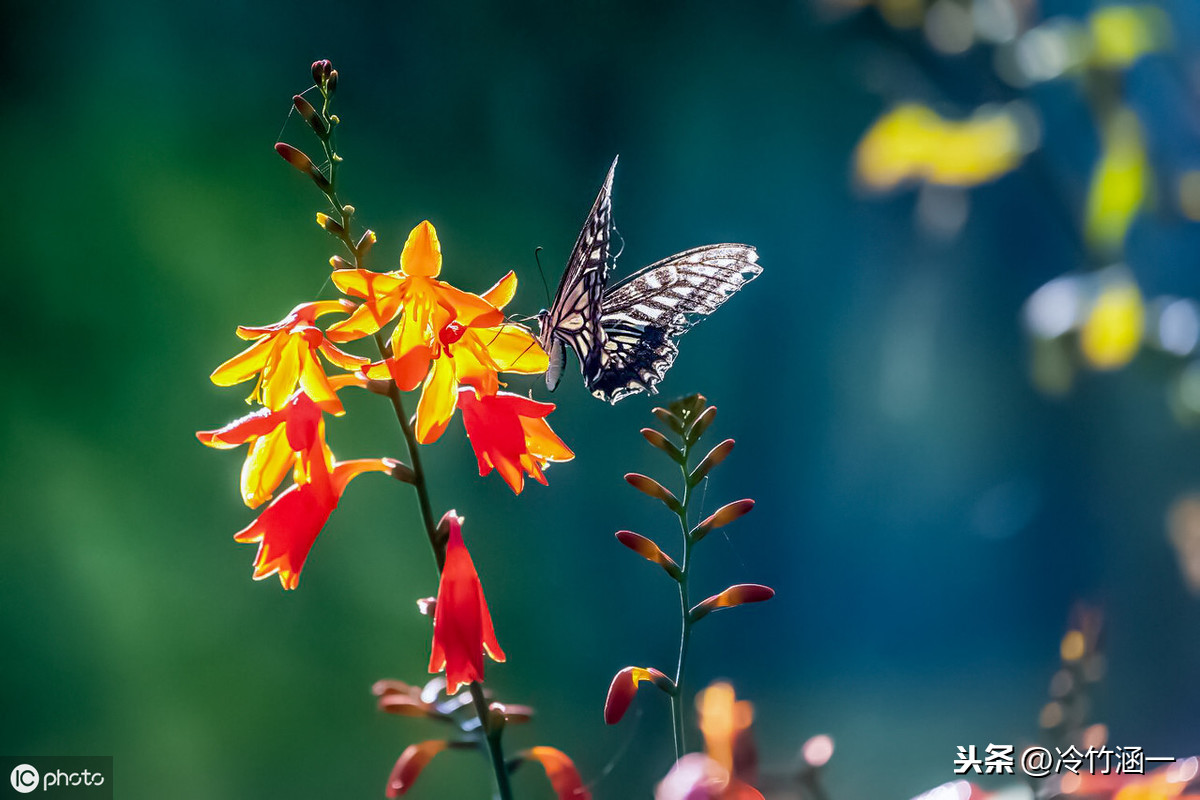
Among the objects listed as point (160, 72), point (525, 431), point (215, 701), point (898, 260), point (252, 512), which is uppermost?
point (160, 72)

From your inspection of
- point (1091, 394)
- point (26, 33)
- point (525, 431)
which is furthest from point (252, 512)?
point (1091, 394)

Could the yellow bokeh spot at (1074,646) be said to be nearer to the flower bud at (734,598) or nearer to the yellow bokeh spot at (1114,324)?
the flower bud at (734,598)

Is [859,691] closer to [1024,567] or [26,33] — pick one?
[1024,567]

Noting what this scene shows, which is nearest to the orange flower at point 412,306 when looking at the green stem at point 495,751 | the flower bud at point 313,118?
the flower bud at point 313,118

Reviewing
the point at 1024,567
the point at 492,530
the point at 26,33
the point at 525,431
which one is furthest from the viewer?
the point at 492,530

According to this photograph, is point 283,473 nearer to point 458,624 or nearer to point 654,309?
point 458,624

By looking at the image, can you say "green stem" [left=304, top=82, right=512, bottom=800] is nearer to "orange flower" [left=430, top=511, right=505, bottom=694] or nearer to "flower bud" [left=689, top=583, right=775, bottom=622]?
"orange flower" [left=430, top=511, right=505, bottom=694]

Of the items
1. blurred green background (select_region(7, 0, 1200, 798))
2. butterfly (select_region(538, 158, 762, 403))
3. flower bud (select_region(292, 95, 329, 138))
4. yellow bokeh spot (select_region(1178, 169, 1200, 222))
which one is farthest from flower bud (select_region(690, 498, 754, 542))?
blurred green background (select_region(7, 0, 1200, 798))
